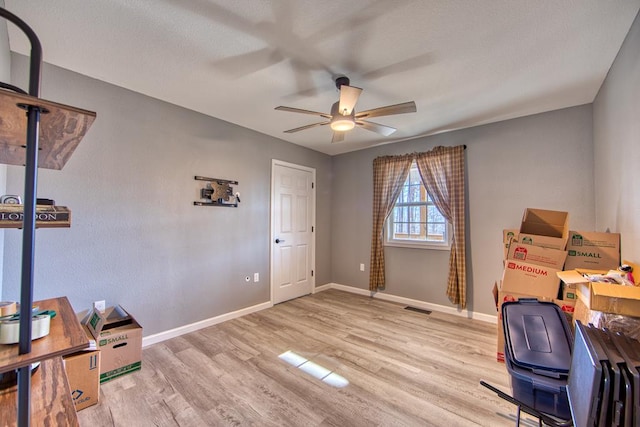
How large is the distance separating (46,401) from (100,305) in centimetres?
182

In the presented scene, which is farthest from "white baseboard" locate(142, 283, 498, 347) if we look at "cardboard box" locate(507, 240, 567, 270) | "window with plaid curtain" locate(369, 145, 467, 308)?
"cardboard box" locate(507, 240, 567, 270)

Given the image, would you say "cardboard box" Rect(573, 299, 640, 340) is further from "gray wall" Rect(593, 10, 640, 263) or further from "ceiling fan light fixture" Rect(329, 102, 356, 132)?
"ceiling fan light fixture" Rect(329, 102, 356, 132)

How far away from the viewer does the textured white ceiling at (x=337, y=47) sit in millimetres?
1611

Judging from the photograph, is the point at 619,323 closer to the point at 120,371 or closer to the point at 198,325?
the point at 120,371

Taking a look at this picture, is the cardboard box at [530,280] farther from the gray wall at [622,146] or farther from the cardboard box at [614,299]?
the cardboard box at [614,299]

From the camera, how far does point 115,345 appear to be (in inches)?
84.0

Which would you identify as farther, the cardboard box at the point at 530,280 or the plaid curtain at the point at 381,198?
the plaid curtain at the point at 381,198

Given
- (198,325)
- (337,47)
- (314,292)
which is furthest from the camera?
(314,292)

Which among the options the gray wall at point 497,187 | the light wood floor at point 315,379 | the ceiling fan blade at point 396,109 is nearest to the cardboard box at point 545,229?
the gray wall at point 497,187

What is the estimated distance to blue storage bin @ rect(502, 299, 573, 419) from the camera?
3.62ft

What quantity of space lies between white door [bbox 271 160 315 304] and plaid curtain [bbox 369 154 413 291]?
103 centimetres

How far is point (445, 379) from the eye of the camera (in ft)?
7.13

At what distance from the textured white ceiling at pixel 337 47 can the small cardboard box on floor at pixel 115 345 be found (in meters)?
2.06

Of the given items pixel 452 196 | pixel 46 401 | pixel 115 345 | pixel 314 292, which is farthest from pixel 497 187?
pixel 115 345
